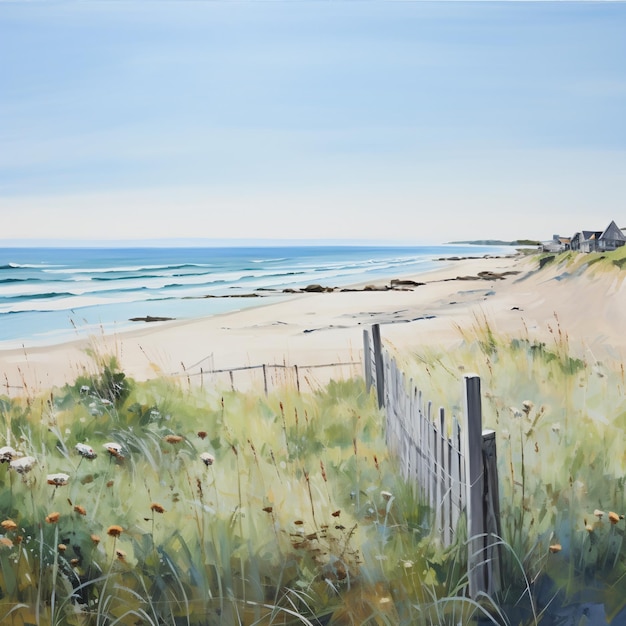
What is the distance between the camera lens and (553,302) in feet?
47.3

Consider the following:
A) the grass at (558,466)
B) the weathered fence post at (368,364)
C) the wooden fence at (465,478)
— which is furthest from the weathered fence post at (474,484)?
the weathered fence post at (368,364)

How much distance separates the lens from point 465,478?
6.43 feet

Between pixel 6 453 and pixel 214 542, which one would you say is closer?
pixel 214 542

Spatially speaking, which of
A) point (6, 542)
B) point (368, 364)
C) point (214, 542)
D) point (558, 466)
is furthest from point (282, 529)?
point (368, 364)

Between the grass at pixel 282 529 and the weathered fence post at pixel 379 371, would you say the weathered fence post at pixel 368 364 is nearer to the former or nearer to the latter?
the weathered fence post at pixel 379 371

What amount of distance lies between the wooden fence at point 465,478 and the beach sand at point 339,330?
3.19 metres

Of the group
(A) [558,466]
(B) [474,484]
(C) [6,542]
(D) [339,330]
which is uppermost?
(B) [474,484]

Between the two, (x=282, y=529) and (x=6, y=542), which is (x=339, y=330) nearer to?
(x=282, y=529)

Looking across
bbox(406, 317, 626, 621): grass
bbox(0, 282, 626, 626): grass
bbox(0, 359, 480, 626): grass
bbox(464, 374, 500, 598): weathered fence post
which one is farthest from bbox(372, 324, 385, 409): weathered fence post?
bbox(464, 374, 500, 598): weathered fence post

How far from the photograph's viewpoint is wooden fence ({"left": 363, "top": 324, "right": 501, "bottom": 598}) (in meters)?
1.90

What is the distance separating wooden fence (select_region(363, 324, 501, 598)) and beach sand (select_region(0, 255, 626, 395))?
319 centimetres

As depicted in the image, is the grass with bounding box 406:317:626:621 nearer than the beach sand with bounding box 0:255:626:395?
Yes

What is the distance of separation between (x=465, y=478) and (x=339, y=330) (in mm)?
11915

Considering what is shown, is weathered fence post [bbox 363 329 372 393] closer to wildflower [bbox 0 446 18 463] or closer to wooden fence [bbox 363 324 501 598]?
wooden fence [bbox 363 324 501 598]
